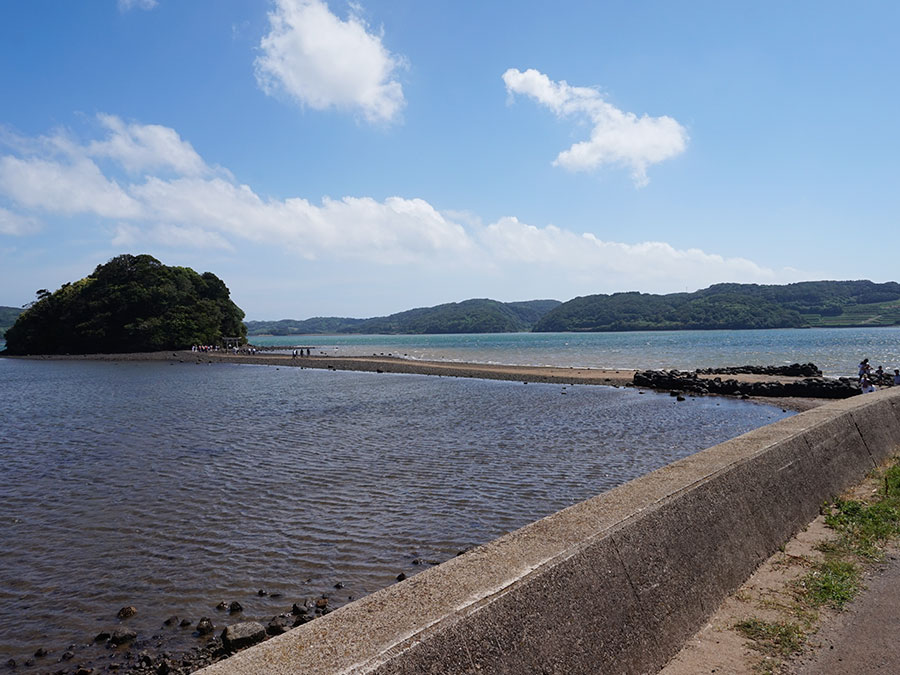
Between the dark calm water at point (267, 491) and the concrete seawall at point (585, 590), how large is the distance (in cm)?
397

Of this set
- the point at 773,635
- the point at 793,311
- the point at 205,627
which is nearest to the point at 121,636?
the point at 205,627

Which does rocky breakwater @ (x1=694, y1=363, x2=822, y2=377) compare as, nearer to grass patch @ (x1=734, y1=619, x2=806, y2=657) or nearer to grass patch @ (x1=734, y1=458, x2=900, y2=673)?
grass patch @ (x1=734, y1=458, x2=900, y2=673)

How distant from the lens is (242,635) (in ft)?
17.8

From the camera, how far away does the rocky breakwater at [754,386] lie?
26797 mm

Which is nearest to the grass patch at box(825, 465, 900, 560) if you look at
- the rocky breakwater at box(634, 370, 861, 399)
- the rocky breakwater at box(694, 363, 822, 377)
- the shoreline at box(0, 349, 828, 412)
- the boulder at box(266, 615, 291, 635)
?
the boulder at box(266, 615, 291, 635)

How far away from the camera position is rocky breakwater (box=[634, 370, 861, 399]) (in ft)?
87.9

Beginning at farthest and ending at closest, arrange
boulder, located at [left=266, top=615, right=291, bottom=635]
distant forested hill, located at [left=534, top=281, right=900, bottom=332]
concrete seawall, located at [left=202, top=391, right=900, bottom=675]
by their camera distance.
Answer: distant forested hill, located at [left=534, top=281, right=900, bottom=332], boulder, located at [left=266, top=615, right=291, bottom=635], concrete seawall, located at [left=202, top=391, right=900, bottom=675]

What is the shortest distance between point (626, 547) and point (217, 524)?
7648 millimetres

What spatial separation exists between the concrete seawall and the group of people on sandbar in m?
18.3

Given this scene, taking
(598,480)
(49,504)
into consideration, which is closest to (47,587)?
(49,504)

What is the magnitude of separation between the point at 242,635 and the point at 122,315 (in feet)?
305

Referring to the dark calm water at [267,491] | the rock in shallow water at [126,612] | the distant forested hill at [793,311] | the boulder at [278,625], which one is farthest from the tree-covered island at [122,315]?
the distant forested hill at [793,311]

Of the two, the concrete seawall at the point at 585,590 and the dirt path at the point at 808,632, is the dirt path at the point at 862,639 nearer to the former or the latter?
the dirt path at the point at 808,632

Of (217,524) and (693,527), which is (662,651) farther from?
(217,524)
